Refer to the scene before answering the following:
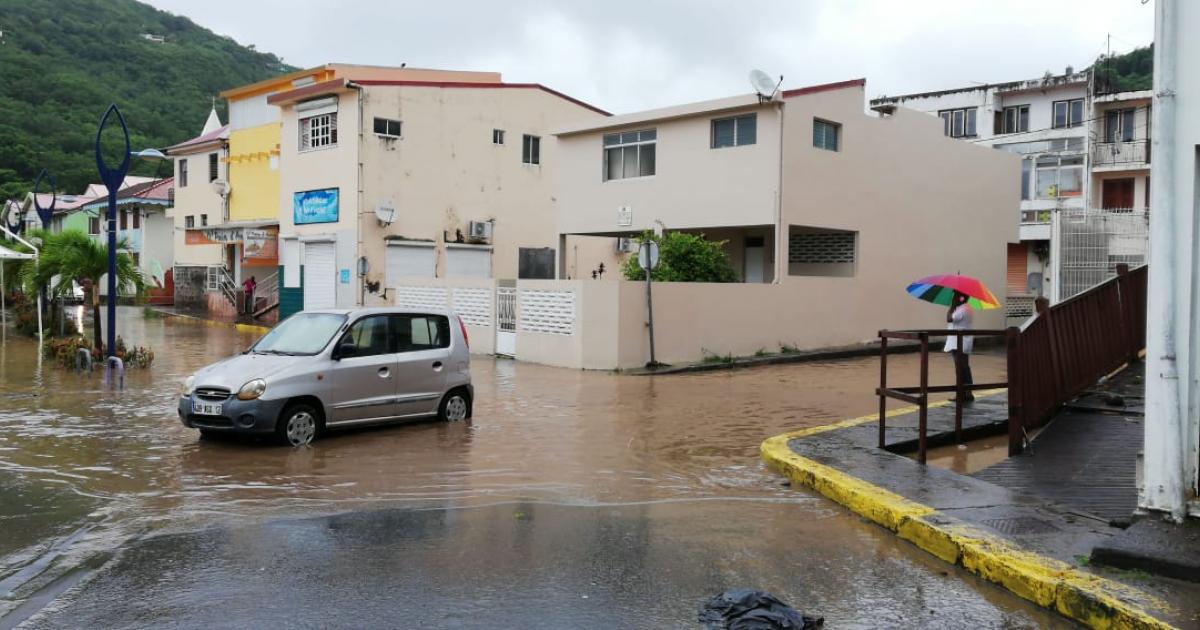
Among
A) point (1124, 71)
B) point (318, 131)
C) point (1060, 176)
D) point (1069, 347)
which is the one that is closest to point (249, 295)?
point (318, 131)

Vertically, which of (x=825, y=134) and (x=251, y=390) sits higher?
(x=825, y=134)

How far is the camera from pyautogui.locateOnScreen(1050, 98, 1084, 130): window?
44594 mm

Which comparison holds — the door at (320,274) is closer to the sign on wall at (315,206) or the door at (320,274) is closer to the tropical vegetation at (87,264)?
the sign on wall at (315,206)

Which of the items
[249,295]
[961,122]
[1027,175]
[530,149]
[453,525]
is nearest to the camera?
[453,525]

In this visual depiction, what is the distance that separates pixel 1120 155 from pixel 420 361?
1636 inches

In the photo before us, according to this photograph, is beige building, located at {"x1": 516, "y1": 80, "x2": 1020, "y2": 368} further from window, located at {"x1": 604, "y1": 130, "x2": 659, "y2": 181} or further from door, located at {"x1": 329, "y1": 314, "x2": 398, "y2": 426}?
door, located at {"x1": 329, "y1": 314, "x2": 398, "y2": 426}

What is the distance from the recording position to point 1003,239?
32.5 meters

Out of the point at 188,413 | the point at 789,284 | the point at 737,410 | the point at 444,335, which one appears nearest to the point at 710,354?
the point at 789,284

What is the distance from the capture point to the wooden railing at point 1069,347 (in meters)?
9.64

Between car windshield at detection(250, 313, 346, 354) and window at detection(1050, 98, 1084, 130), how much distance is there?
4269 cm

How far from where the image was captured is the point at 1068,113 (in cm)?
4500

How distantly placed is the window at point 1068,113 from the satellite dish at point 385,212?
3210 centimetres

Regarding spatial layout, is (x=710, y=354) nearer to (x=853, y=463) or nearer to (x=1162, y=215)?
(x=853, y=463)

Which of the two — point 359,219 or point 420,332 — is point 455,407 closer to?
point 420,332
